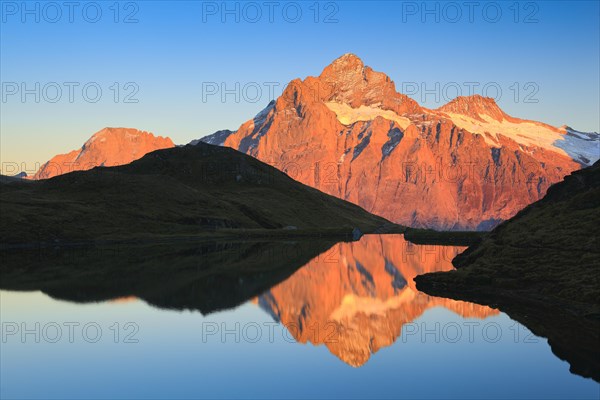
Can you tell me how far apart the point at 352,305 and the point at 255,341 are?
23.4m

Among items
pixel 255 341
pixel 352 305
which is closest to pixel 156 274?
pixel 352 305

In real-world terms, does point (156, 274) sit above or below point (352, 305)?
above

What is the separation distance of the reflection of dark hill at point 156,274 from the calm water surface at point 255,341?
443 mm

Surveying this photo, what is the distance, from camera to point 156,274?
9450 centimetres

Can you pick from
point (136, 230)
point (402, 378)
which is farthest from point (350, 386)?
point (136, 230)

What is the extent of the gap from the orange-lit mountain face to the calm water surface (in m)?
0.25

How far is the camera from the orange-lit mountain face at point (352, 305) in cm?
5259

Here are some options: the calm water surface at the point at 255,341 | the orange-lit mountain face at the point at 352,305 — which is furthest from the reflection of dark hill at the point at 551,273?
the orange-lit mountain face at the point at 352,305

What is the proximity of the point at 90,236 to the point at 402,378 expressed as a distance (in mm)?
146615

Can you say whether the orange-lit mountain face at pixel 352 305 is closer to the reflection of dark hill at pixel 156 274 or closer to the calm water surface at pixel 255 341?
the calm water surface at pixel 255 341

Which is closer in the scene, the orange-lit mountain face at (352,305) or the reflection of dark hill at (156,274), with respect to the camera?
the orange-lit mountain face at (352,305)

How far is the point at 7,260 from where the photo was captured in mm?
118375

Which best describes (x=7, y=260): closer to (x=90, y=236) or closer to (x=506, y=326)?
(x=90, y=236)

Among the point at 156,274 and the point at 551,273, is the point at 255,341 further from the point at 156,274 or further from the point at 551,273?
the point at 156,274
